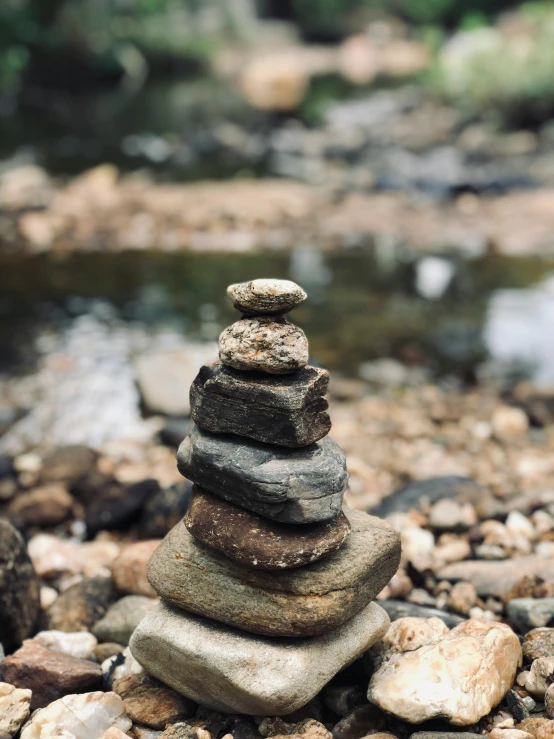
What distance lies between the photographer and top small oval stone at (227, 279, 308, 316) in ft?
12.1

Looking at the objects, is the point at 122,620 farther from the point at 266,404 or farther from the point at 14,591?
the point at 266,404

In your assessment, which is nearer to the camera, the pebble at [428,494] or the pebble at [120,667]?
the pebble at [120,667]

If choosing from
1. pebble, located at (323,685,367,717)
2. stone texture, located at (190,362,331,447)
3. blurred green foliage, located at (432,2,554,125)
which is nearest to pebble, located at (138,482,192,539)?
stone texture, located at (190,362,331,447)

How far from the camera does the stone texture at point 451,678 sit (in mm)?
3518

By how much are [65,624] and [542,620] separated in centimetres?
283

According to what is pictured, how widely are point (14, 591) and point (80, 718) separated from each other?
1031 millimetres

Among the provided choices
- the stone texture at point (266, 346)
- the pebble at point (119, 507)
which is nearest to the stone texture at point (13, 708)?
the stone texture at point (266, 346)

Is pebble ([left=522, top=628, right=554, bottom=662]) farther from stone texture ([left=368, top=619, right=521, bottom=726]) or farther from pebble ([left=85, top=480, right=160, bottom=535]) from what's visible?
pebble ([left=85, top=480, right=160, bottom=535])

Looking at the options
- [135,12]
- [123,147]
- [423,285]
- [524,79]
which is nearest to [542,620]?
[423,285]

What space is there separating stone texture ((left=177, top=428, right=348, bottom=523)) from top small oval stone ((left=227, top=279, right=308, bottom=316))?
68 cm

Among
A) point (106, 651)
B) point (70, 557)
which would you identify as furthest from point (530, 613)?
point (70, 557)

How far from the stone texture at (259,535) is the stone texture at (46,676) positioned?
959 mm

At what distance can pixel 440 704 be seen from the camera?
3.50 meters

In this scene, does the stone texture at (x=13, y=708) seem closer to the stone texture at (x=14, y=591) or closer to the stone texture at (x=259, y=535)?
the stone texture at (x=14, y=591)
